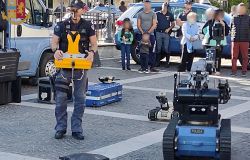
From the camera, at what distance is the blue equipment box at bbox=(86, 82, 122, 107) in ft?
33.6

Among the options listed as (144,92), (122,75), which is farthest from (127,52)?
(144,92)

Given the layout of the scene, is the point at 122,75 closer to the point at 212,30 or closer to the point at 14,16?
the point at 212,30

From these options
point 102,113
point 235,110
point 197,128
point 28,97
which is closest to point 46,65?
point 28,97

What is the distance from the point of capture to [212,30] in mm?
14531

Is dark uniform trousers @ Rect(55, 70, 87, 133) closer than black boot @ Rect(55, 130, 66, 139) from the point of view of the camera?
Yes

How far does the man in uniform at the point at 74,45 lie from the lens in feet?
25.1

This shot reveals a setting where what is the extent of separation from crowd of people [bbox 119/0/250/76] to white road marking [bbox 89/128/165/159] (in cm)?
663

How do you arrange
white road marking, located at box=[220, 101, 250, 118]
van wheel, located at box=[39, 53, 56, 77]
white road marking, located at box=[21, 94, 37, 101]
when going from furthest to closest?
van wheel, located at box=[39, 53, 56, 77] → white road marking, located at box=[21, 94, 37, 101] → white road marking, located at box=[220, 101, 250, 118]

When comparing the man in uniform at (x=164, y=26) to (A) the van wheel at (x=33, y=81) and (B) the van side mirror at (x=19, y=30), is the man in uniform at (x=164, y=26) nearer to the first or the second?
(A) the van wheel at (x=33, y=81)

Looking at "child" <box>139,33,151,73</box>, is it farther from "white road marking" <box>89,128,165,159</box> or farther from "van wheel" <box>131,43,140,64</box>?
"white road marking" <box>89,128,165,159</box>

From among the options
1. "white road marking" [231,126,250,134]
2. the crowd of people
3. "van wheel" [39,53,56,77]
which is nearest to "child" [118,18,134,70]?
Result: the crowd of people

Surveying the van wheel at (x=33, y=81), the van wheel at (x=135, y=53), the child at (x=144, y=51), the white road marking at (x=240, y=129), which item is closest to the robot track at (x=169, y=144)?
the white road marking at (x=240, y=129)

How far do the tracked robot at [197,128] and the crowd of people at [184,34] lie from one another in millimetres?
8189

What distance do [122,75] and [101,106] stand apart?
442 cm
